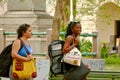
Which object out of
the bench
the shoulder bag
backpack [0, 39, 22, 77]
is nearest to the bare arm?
the shoulder bag

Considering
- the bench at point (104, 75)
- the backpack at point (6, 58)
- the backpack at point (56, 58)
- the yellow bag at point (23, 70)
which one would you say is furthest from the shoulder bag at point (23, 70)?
the bench at point (104, 75)

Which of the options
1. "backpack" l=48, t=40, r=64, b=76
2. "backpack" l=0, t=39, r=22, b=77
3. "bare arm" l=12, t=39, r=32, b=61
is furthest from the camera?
"backpack" l=0, t=39, r=22, b=77

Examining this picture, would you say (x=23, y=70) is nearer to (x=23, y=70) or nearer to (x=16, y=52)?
(x=23, y=70)

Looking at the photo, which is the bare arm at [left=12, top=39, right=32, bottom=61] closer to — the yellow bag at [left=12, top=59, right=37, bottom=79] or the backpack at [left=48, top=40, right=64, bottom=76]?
the yellow bag at [left=12, top=59, right=37, bottom=79]

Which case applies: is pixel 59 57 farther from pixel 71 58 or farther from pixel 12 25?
pixel 12 25

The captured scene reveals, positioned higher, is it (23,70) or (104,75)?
(23,70)

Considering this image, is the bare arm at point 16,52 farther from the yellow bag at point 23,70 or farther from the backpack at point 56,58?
the backpack at point 56,58

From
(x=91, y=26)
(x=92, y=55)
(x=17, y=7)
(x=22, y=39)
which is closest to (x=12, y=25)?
(x=17, y=7)

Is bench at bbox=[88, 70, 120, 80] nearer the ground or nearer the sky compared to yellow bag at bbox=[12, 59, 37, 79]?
nearer the ground

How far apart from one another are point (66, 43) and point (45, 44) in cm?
1158

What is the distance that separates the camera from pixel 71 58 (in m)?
9.44

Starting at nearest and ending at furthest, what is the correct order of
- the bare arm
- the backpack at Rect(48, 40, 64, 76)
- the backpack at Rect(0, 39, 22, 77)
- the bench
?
the bare arm → the backpack at Rect(48, 40, 64, 76) → the backpack at Rect(0, 39, 22, 77) → the bench

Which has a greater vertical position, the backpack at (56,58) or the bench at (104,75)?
the backpack at (56,58)

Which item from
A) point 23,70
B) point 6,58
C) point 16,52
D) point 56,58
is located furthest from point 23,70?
point 56,58
